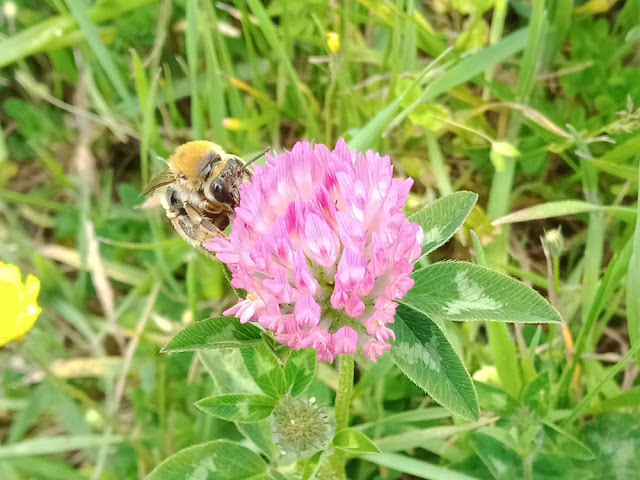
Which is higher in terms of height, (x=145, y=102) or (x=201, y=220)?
(x=145, y=102)

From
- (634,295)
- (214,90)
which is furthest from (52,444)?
(634,295)

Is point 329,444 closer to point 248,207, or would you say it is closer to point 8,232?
point 248,207

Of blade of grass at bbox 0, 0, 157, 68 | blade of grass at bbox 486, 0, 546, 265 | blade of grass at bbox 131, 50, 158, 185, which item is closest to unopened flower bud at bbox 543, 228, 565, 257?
blade of grass at bbox 486, 0, 546, 265

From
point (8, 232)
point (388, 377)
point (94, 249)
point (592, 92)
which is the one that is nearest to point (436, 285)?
point (388, 377)

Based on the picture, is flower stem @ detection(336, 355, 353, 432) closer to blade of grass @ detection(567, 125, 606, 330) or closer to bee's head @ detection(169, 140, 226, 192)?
bee's head @ detection(169, 140, 226, 192)

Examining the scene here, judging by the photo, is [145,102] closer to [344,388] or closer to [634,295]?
[344,388]

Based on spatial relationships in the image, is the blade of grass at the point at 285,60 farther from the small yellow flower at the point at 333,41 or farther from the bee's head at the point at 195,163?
the bee's head at the point at 195,163
